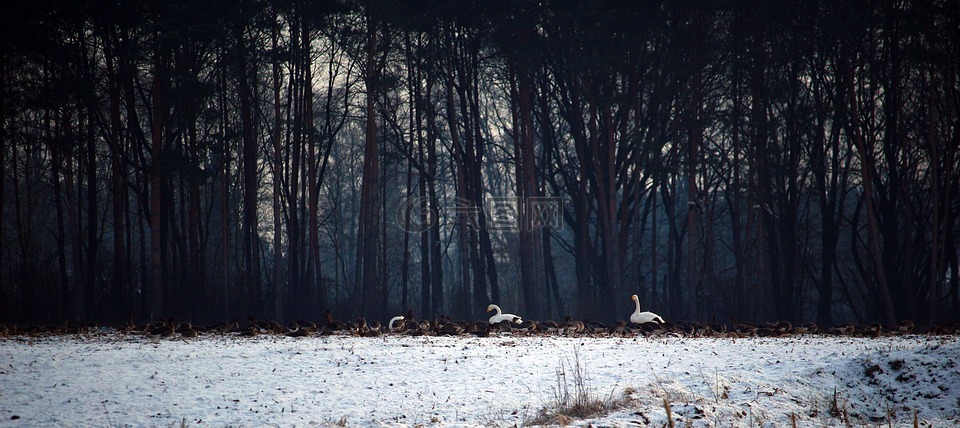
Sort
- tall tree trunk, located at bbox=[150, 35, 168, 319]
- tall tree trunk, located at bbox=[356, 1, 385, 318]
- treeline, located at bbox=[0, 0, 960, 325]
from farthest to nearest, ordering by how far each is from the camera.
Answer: tall tree trunk, located at bbox=[356, 1, 385, 318], treeline, located at bbox=[0, 0, 960, 325], tall tree trunk, located at bbox=[150, 35, 168, 319]

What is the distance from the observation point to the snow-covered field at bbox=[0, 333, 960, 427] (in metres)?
9.87

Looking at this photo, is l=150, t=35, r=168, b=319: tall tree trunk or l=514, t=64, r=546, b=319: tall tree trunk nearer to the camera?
l=150, t=35, r=168, b=319: tall tree trunk

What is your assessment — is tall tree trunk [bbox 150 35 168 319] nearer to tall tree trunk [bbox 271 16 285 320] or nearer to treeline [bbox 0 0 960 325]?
treeline [bbox 0 0 960 325]

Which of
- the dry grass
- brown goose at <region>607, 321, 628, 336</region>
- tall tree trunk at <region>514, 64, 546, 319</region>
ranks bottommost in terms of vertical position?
the dry grass

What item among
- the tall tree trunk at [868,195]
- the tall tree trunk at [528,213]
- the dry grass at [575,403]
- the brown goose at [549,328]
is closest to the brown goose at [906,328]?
the brown goose at [549,328]

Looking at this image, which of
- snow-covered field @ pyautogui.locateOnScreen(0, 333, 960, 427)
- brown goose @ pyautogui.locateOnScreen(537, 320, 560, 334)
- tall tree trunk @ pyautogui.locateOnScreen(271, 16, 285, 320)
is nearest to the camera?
snow-covered field @ pyautogui.locateOnScreen(0, 333, 960, 427)

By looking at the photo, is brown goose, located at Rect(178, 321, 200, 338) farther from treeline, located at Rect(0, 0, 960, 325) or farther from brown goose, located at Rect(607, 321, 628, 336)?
treeline, located at Rect(0, 0, 960, 325)

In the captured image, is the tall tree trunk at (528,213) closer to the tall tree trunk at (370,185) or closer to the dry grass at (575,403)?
the tall tree trunk at (370,185)

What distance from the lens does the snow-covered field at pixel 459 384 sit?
9867mm

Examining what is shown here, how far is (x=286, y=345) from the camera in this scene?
14398 millimetres

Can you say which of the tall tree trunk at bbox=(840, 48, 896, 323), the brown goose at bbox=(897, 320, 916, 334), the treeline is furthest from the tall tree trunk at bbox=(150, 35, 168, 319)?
the tall tree trunk at bbox=(840, 48, 896, 323)

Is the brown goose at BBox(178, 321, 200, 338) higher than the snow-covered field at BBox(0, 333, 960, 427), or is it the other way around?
the brown goose at BBox(178, 321, 200, 338)

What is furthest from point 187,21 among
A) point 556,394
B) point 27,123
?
point 556,394

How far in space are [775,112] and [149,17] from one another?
23.4 meters
